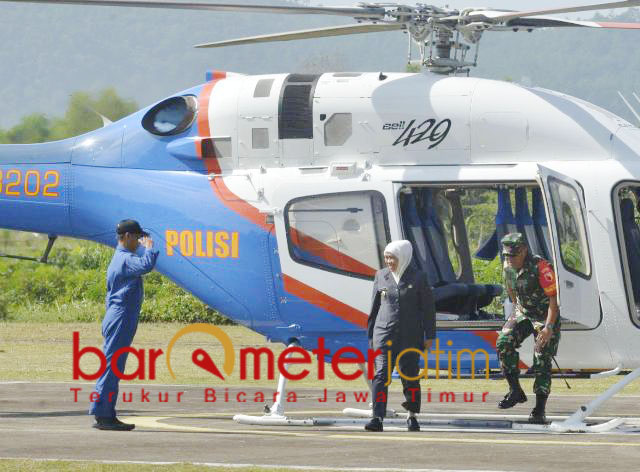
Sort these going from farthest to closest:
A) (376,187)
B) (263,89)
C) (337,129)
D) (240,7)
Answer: (263,89)
(337,129)
(376,187)
(240,7)

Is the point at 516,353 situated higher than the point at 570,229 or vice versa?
the point at 570,229

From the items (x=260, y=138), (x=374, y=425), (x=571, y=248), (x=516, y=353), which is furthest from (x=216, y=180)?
(x=571, y=248)

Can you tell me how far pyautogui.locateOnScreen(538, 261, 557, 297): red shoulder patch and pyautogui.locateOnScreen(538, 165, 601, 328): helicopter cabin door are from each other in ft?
0.21

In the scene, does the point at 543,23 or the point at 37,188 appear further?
the point at 37,188

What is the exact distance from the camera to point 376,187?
13.3 m

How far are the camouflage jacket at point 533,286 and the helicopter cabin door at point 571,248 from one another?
0.44 feet

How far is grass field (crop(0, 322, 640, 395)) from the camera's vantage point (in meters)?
18.4

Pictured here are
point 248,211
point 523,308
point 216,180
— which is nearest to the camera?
point 523,308

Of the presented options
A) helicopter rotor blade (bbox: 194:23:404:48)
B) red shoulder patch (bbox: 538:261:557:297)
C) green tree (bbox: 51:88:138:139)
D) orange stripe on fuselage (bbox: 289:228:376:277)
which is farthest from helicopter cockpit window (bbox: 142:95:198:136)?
green tree (bbox: 51:88:138:139)

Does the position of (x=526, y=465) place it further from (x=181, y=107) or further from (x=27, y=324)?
(x=27, y=324)

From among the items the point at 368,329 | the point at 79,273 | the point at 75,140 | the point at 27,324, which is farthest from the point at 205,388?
the point at 79,273

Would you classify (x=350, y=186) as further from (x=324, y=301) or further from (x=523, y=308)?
(x=523, y=308)

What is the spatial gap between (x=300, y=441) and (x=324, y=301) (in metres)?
1.94

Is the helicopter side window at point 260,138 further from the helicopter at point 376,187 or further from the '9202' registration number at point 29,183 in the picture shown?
the '9202' registration number at point 29,183
